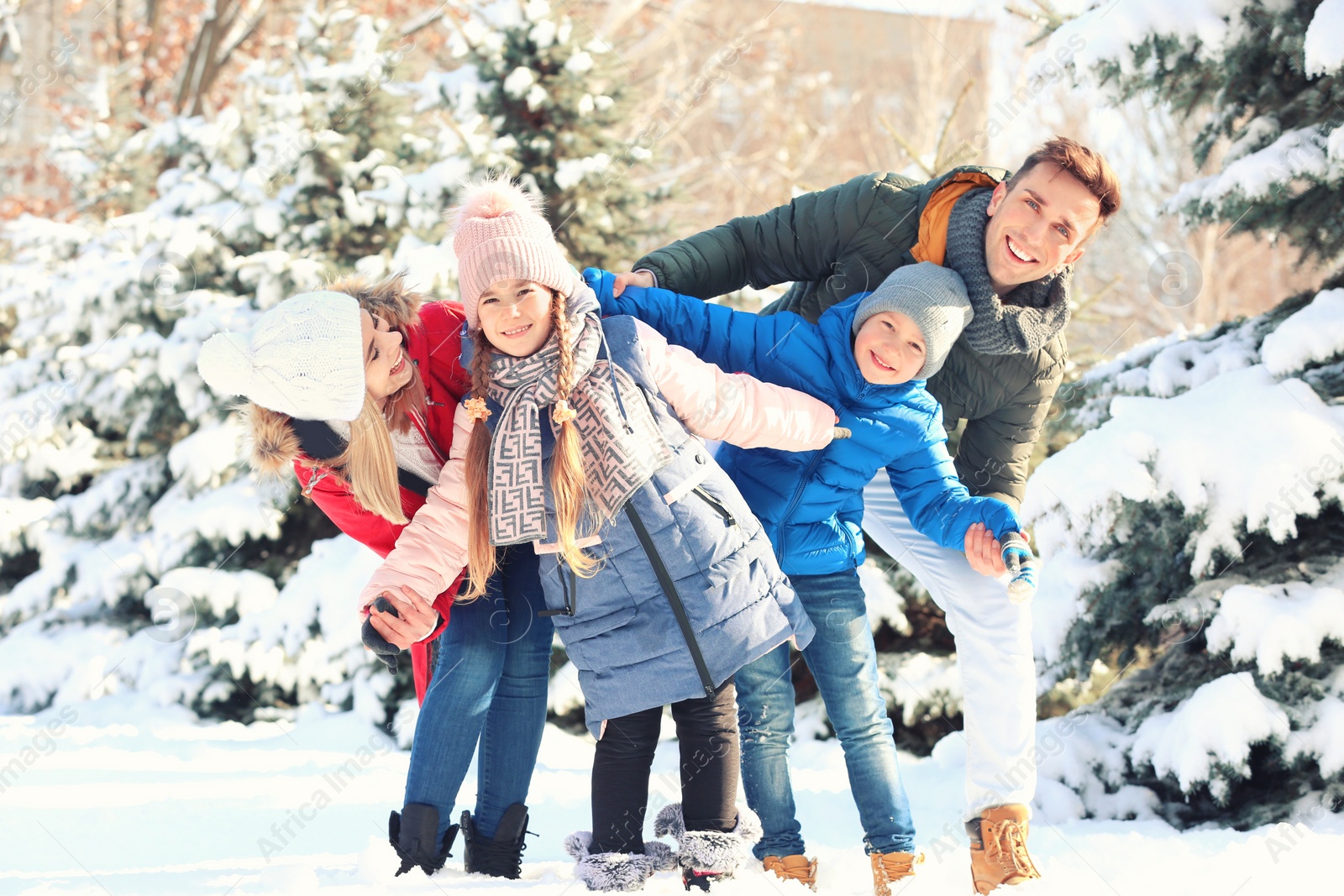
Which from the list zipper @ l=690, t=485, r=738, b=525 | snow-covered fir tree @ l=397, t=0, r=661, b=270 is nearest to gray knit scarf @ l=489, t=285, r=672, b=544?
zipper @ l=690, t=485, r=738, b=525

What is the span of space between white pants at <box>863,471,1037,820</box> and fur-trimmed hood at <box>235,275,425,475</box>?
1.47 metres

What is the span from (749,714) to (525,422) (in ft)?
3.05

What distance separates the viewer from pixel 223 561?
4.99 meters

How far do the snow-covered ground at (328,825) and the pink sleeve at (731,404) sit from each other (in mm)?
1013

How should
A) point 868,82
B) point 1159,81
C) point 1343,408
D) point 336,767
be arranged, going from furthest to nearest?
point 868,82 → point 336,767 → point 1159,81 → point 1343,408

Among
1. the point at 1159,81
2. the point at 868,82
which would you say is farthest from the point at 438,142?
the point at 868,82

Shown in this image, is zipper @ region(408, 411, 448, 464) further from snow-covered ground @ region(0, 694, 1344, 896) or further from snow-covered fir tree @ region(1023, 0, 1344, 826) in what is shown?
snow-covered fir tree @ region(1023, 0, 1344, 826)

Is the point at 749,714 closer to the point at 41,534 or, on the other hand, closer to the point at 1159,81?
the point at 1159,81

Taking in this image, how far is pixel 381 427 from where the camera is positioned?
7.60 ft

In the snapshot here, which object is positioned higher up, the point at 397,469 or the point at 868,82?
the point at 868,82

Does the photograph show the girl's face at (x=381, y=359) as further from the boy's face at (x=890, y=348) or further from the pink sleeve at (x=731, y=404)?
the boy's face at (x=890, y=348)

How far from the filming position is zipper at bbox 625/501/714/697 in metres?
2.18

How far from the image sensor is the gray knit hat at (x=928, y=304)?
2.29 m

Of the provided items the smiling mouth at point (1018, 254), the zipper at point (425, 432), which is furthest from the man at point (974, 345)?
the zipper at point (425, 432)
